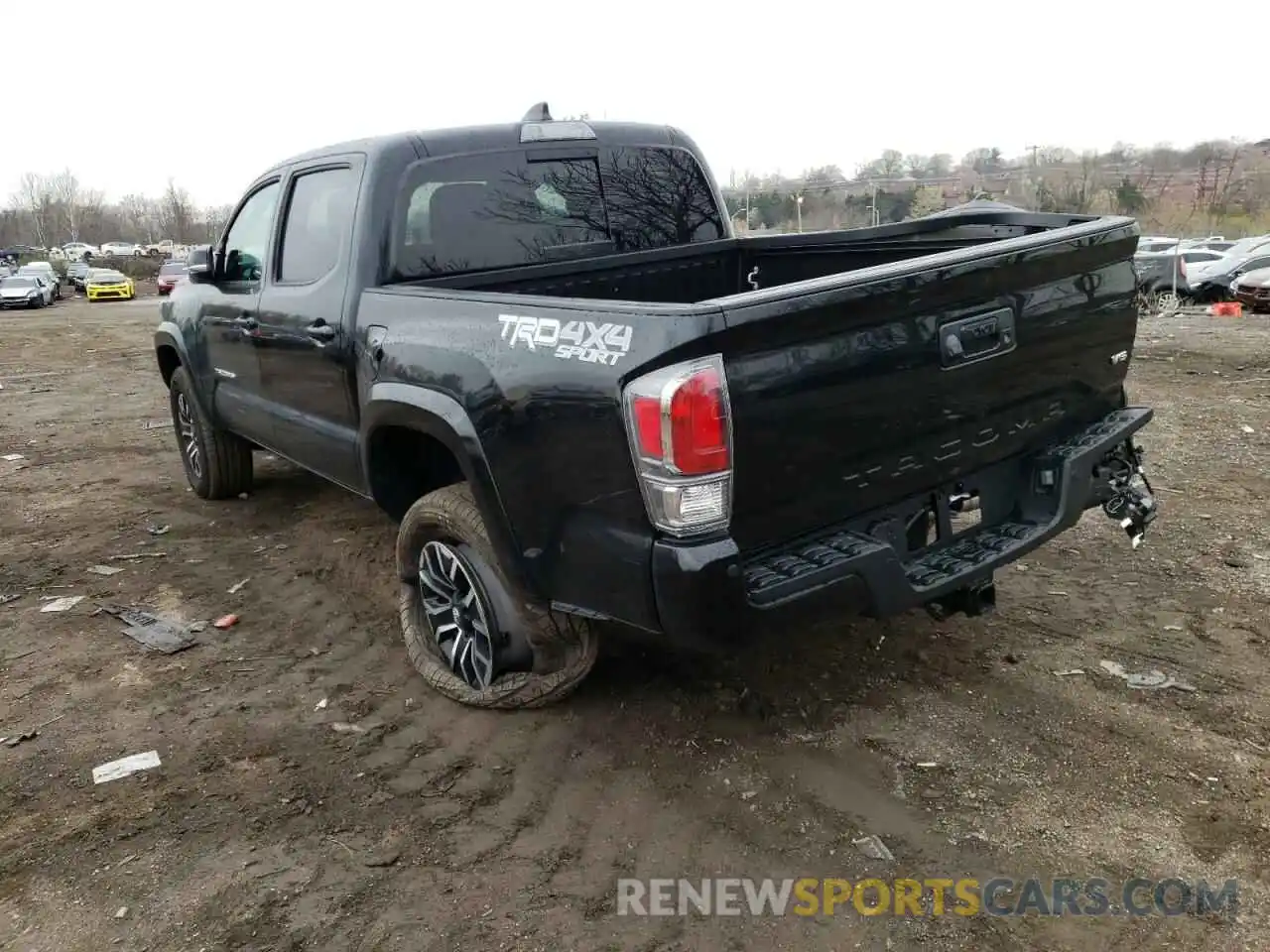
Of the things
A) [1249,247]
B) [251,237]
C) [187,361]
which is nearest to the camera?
[251,237]

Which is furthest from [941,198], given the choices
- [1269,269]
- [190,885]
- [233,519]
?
[190,885]

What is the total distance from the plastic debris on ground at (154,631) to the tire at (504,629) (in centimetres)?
147

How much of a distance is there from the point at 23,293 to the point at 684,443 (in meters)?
38.9

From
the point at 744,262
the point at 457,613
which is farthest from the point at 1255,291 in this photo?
the point at 457,613

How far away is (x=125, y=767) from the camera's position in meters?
3.48

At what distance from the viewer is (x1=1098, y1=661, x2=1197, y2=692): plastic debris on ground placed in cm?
362

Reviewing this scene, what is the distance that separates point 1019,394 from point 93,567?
16.1 ft

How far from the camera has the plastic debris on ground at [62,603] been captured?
4930 millimetres

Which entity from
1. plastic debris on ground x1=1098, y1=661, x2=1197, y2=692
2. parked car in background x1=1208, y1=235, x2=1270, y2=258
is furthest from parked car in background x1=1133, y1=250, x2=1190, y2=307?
plastic debris on ground x1=1098, y1=661, x2=1197, y2=692

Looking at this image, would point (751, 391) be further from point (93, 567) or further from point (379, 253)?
point (93, 567)

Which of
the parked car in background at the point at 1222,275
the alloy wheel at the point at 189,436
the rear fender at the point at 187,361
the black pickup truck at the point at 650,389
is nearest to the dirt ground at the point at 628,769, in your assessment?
the black pickup truck at the point at 650,389

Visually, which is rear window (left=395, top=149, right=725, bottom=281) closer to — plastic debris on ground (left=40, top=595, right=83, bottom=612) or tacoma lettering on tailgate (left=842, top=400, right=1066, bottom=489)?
tacoma lettering on tailgate (left=842, top=400, right=1066, bottom=489)

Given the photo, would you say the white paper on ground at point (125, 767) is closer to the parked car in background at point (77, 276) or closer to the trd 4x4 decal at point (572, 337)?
the trd 4x4 decal at point (572, 337)

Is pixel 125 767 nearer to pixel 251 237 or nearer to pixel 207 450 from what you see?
pixel 251 237
